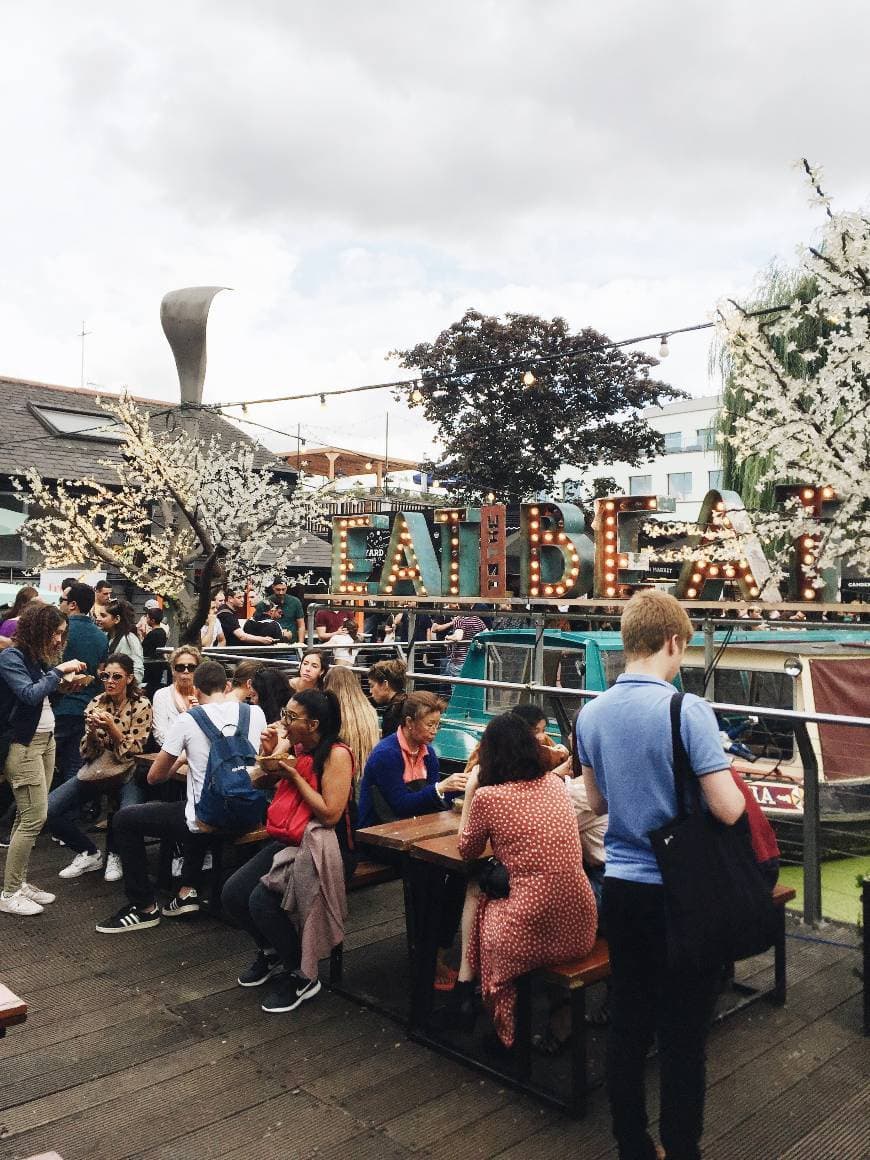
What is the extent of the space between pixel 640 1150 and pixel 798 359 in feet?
65.9

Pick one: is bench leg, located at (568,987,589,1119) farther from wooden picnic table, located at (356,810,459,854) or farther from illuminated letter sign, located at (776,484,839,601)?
illuminated letter sign, located at (776,484,839,601)

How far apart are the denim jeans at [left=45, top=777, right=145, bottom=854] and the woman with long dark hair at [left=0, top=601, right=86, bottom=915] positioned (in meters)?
0.48

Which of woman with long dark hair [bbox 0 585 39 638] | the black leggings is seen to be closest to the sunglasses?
the black leggings

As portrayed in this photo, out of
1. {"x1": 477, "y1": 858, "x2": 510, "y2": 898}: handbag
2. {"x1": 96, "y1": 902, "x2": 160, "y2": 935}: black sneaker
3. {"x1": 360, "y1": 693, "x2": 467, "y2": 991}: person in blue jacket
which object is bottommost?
{"x1": 96, "y1": 902, "x2": 160, "y2": 935}: black sneaker

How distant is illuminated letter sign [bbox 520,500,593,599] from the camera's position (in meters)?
9.88

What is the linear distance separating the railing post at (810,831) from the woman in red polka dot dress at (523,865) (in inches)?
69.1

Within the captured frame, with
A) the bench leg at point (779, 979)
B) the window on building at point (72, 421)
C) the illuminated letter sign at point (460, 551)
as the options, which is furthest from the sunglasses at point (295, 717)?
the window on building at point (72, 421)

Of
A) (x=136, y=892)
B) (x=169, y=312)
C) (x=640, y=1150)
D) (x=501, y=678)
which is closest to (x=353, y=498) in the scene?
(x=169, y=312)

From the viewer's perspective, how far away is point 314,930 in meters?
4.25

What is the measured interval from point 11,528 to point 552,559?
17.3 meters

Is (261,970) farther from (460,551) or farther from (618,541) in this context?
(460,551)

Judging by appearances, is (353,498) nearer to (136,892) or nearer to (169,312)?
(169,312)

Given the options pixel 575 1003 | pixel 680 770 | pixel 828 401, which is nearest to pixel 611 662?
pixel 828 401

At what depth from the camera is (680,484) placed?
51625 millimetres
